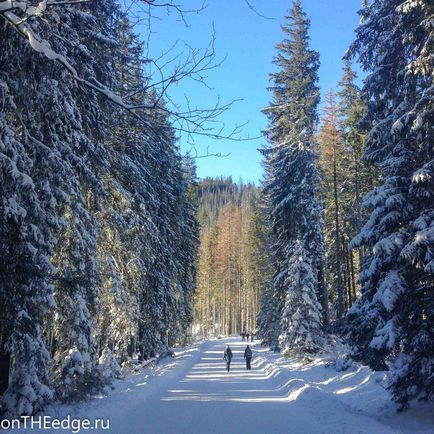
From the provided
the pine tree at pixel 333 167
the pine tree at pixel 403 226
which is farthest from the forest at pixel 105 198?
the pine tree at pixel 333 167

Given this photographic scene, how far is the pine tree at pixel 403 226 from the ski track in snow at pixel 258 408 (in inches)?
39.8

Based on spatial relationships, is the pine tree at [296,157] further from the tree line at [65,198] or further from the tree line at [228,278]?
the tree line at [228,278]

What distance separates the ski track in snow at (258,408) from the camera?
9859 millimetres

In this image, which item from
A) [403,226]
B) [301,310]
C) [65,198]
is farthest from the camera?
[301,310]

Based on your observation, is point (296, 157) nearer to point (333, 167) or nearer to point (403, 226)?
point (333, 167)

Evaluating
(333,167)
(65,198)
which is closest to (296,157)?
(333,167)

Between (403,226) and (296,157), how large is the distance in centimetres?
1651

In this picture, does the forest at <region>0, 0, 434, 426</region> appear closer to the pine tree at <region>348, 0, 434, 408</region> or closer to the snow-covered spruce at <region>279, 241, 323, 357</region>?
the pine tree at <region>348, 0, 434, 408</region>

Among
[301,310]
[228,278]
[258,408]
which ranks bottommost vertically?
[258,408]

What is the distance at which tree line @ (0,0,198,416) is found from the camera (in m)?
7.14

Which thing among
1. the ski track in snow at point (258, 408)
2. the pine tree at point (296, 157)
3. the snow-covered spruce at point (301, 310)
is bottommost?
the ski track in snow at point (258, 408)

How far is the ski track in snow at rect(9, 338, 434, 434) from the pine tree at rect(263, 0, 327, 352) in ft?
30.2

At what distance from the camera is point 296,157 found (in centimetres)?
2712

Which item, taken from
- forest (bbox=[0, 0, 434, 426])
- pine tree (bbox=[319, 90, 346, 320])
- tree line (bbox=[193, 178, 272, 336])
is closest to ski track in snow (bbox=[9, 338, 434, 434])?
forest (bbox=[0, 0, 434, 426])
